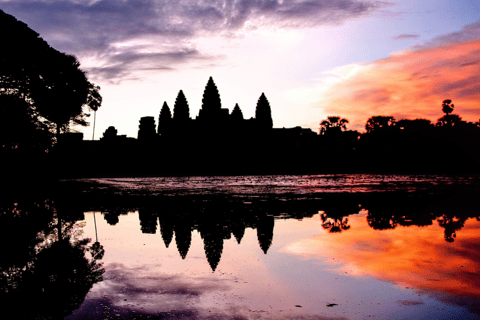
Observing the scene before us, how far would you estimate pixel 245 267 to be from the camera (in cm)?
580

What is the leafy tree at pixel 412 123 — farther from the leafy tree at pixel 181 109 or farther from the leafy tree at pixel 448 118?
the leafy tree at pixel 181 109

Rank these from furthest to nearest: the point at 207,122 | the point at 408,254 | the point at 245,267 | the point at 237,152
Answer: the point at 207,122, the point at 237,152, the point at 408,254, the point at 245,267

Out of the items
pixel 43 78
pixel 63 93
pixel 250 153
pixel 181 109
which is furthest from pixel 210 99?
pixel 43 78

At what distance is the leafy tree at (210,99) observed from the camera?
80875 millimetres

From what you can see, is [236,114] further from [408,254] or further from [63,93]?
[408,254]

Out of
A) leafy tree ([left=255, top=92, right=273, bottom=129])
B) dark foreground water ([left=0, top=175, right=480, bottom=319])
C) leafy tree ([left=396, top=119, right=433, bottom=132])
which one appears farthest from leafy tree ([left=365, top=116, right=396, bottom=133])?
dark foreground water ([left=0, top=175, right=480, bottom=319])

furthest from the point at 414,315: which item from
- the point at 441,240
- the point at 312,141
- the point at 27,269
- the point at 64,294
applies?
the point at 312,141

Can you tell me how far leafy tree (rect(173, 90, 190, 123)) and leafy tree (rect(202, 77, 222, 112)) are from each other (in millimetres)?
8562

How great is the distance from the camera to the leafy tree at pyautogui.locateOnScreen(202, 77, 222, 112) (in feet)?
265

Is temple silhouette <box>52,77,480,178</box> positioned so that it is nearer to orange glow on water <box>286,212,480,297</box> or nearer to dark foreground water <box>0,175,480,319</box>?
dark foreground water <box>0,175,480,319</box>

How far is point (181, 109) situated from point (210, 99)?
10144 mm

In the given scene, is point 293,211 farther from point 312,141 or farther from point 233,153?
point 312,141

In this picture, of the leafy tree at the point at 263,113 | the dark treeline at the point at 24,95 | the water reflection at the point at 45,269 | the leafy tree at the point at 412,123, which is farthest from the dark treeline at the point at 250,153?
the water reflection at the point at 45,269

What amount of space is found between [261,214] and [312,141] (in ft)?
363
